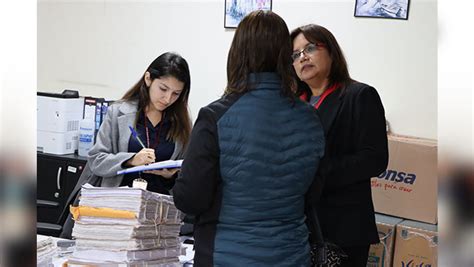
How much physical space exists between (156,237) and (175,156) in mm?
641

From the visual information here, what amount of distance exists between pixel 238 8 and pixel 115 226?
238 cm

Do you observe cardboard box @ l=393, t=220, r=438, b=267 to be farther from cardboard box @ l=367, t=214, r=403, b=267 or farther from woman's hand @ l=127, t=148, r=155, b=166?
woman's hand @ l=127, t=148, r=155, b=166

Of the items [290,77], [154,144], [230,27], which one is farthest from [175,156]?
[230,27]

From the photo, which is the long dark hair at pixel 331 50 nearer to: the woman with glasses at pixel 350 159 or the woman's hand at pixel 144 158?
the woman with glasses at pixel 350 159

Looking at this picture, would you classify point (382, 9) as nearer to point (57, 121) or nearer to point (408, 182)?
point (408, 182)

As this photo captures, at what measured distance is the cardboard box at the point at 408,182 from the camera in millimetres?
2926

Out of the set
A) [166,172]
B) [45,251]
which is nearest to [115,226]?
[45,251]

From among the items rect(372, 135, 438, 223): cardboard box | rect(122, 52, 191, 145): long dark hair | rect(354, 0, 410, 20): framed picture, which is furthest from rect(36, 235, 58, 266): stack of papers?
rect(354, 0, 410, 20): framed picture

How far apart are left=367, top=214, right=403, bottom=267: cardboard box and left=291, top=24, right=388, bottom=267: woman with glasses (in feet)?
2.74

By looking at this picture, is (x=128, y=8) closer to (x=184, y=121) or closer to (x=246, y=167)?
(x=184, y=121)

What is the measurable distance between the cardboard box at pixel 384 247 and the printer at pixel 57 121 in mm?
2231

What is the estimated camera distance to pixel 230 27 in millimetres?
3814

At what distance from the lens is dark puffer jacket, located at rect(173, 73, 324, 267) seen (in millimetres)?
1461

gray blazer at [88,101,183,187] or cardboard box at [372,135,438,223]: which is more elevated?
gray blazer at [88,101,183,187]
